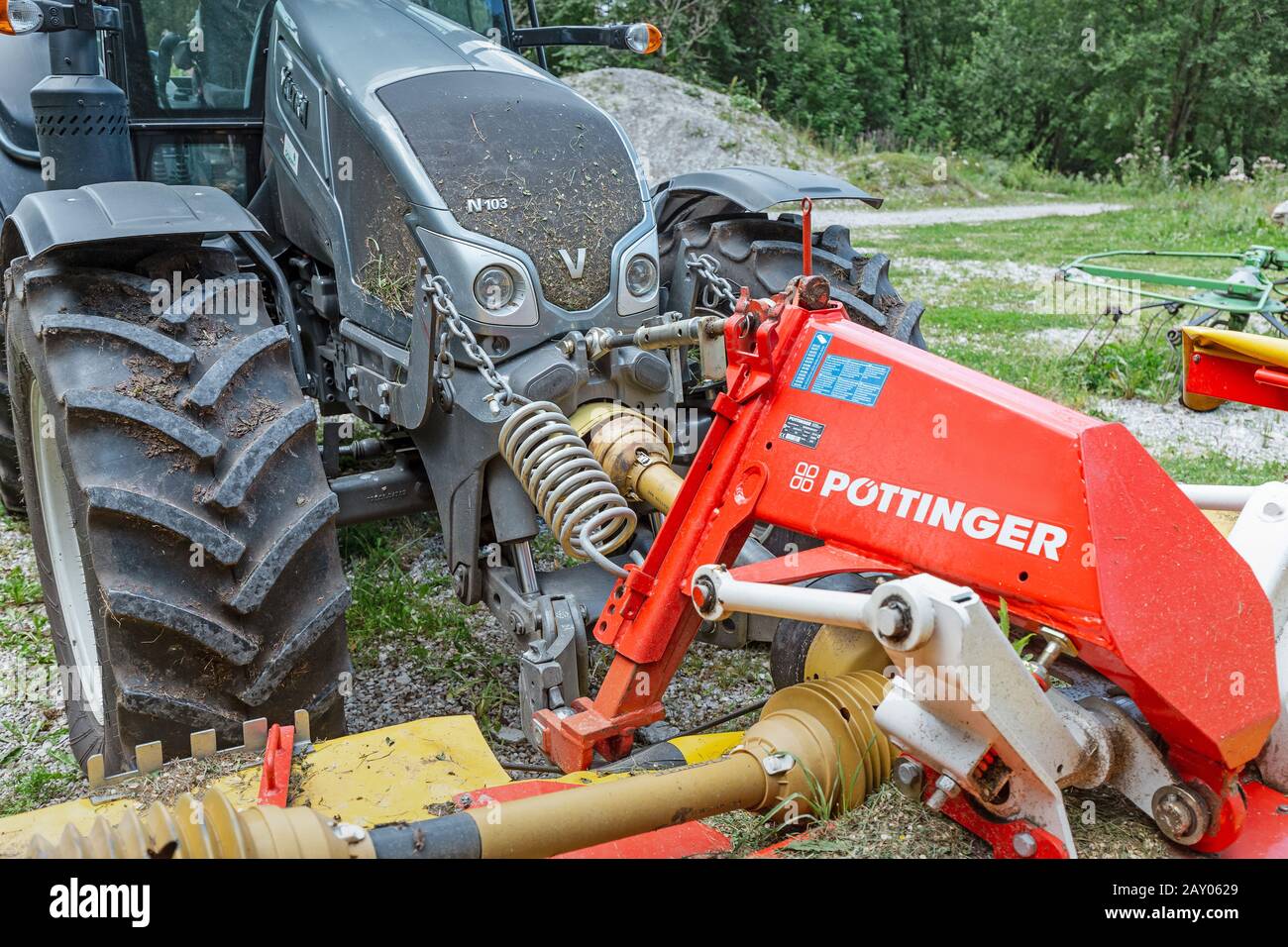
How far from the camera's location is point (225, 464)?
2.73 metres

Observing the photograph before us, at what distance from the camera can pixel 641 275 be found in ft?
11.1

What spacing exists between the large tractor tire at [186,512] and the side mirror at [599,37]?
1.95 m

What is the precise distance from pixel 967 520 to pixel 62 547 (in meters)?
2.54

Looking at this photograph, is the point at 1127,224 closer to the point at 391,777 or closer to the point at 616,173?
the point at 616,173

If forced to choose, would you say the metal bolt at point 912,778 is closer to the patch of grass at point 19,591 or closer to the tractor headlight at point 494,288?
the tractor headlight at point 494,288

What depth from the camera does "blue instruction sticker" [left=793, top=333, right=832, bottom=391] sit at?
8.09 feet

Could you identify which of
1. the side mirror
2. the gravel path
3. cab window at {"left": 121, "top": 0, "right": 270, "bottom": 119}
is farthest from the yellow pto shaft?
the gravel path

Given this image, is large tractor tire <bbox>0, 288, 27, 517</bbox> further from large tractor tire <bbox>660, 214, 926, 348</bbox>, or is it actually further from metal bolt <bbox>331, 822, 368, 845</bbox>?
metal bolt <bbox>331, 822, 368, 845</bbox>

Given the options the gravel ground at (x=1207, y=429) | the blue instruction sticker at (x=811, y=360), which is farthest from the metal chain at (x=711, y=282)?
the gravel ground at (x=1207, y=429)

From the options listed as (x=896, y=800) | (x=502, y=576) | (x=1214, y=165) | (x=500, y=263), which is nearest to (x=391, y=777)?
(x=502, y=576)

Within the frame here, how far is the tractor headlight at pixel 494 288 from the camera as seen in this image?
3.10 metres

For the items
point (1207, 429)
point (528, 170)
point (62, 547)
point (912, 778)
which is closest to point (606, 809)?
point (912, 778)

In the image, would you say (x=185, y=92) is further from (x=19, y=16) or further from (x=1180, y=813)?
(x=1180, y=813)

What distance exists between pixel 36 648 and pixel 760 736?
2880mm
